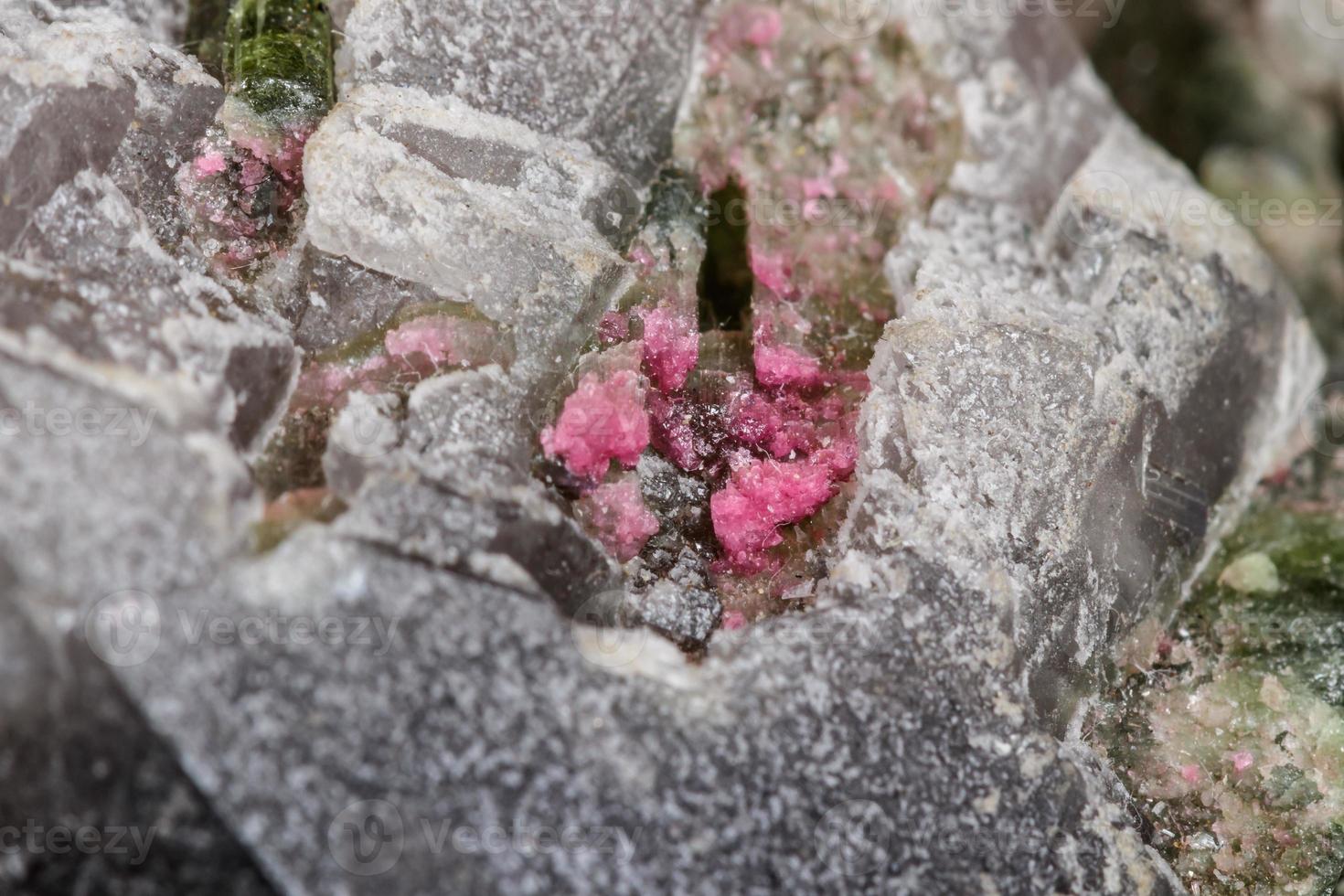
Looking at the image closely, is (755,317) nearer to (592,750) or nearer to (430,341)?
(430,341)

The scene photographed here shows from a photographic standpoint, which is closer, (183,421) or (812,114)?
(183,421)

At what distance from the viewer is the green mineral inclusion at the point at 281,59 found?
270cm

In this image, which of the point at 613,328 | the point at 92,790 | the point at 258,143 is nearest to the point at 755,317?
the point at 613,328

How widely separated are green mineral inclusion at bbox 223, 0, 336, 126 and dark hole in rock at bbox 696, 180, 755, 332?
1226 millimetres

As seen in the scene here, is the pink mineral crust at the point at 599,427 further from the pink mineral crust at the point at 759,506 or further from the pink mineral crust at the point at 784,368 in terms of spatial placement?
the pink mineral crust at the point at 784,368

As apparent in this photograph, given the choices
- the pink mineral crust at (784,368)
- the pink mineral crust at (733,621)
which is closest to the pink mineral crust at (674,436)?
the pink mineral crust at (784,368)

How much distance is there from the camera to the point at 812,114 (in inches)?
136

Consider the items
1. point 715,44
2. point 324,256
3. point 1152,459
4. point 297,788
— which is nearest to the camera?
point 297,788

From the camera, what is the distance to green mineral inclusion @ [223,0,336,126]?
2.70 m

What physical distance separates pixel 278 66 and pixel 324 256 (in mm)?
600

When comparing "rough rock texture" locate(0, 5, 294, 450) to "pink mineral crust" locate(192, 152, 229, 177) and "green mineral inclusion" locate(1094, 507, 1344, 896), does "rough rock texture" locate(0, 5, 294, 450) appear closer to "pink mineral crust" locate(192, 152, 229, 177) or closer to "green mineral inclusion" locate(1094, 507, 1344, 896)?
"pink mineral crust" locate(192, 152, 229, 177)

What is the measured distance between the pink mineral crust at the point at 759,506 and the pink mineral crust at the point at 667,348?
351 mm

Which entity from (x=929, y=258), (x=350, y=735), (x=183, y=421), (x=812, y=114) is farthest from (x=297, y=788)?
(x=812, y=114)

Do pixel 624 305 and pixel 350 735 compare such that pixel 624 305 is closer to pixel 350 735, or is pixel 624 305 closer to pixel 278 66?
pixel 278 66
